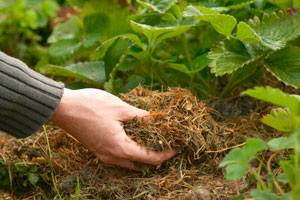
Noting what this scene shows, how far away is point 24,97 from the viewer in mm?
1228

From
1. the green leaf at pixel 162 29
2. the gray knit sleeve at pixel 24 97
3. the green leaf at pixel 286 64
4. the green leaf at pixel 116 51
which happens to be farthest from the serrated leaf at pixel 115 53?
the green leaf at pixel 286 64

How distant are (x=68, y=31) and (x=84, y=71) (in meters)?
0.39

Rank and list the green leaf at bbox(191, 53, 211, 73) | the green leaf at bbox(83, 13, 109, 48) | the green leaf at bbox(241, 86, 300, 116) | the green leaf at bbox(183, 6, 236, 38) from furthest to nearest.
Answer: the green leaf at bbox(83, 13, 109, 48) → the green leaf at bbox(191, 53, 211, 73) → the green leaf at bbox(183, 6, 236, 38) → the green leaf at bbox(241, 86, 300, 116)

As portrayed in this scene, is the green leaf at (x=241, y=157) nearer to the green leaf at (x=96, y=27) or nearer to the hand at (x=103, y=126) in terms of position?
the hand at (x=103, y=126)

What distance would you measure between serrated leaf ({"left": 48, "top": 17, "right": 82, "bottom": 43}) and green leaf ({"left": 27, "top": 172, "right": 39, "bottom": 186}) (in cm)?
85

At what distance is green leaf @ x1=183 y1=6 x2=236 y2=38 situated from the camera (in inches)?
52.3

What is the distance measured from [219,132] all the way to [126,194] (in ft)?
1.34

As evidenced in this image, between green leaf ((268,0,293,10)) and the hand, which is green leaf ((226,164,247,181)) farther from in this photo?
green leaf ((268,0,293,10))

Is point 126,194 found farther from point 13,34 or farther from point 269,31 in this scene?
point 13,34

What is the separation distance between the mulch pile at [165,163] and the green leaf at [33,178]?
0.03m

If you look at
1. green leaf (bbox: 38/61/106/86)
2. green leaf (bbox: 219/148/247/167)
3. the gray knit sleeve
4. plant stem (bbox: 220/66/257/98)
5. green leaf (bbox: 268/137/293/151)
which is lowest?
green leaf (bbox: 38/61/106/86)

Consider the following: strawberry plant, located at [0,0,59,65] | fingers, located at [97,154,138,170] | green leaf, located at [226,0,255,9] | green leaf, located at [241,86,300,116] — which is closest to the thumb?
fingers, located at [97,154,138,170]

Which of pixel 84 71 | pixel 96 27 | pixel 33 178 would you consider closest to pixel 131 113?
pixel 33 178

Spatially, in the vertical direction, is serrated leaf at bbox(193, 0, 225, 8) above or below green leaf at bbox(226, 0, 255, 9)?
below
